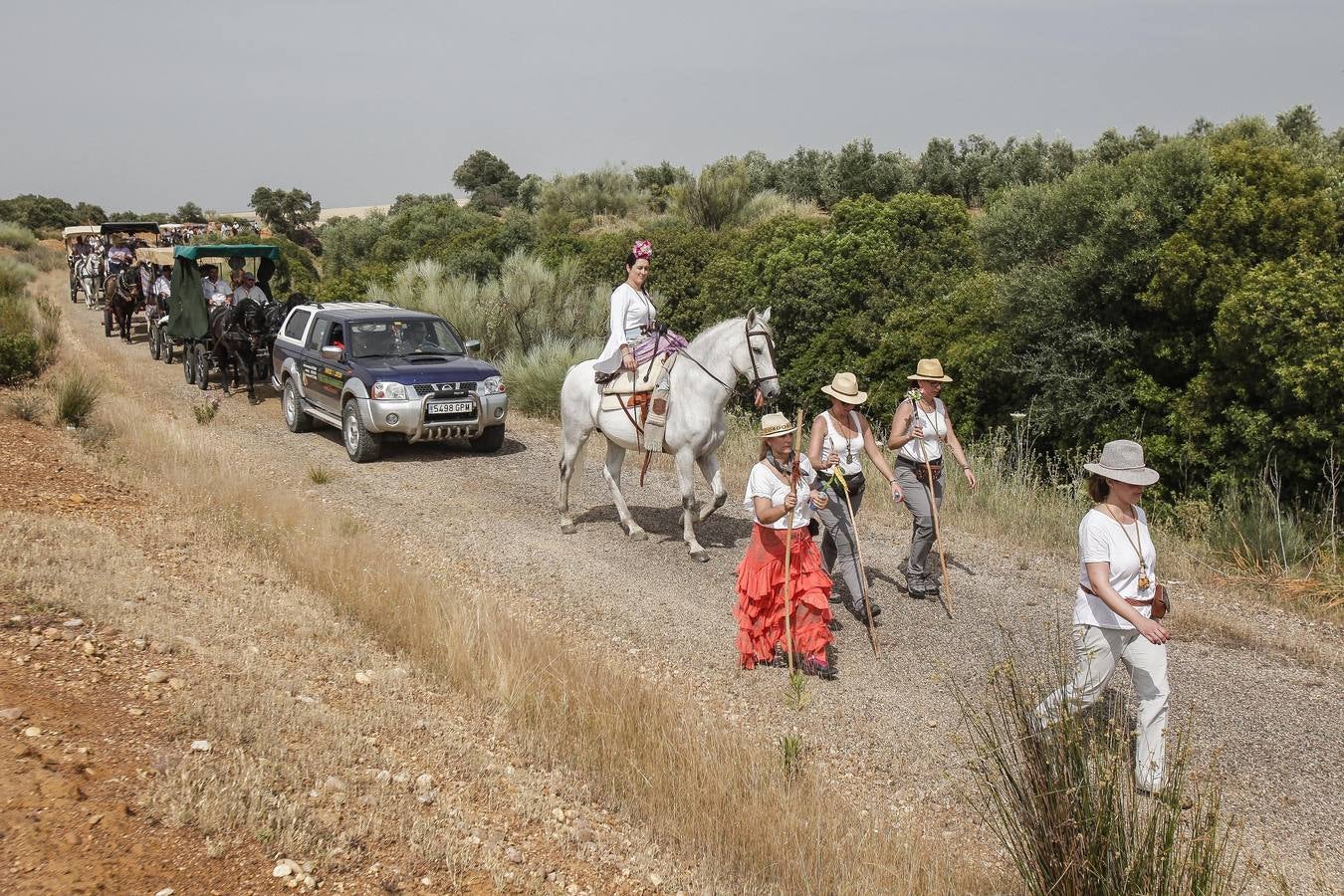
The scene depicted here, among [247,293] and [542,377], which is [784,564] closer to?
[542,377]

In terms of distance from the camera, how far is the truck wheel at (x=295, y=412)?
16.0m

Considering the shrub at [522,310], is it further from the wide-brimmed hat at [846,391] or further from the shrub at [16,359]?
the wide-brimmed hat at [846,391]

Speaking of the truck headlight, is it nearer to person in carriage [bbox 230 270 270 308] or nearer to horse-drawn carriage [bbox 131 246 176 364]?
person in carriage [bbox 230 270 270 308]

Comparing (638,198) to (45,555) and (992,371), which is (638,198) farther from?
(45,555)

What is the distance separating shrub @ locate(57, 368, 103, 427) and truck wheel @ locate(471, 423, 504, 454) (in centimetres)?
528

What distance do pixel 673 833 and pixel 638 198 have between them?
1682 inches

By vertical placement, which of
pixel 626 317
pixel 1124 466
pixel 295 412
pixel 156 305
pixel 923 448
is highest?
pixel 626 317

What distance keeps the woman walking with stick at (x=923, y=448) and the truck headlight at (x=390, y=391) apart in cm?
769

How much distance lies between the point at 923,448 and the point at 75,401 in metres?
11.6

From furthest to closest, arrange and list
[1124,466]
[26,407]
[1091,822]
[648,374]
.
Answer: [26,407], [648,374], [1124,466], [1091,822]

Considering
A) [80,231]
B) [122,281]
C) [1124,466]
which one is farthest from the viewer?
[80,231]

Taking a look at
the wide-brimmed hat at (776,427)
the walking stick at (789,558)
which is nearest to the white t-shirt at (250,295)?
the wide-brimmed hat at (776,427)

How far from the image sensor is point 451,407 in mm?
13852

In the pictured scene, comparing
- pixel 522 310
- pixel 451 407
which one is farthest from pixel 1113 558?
pixel 522 310
